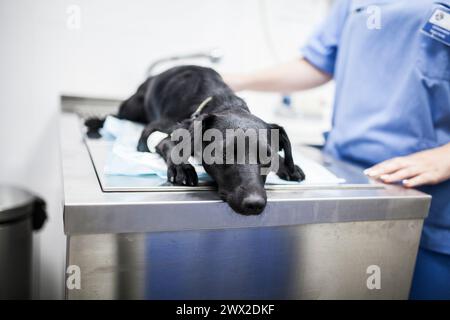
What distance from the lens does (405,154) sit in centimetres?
96

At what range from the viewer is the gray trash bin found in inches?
42.3

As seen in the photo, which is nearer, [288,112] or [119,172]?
[119,172]

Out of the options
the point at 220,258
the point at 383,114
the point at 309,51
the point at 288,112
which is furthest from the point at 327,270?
the point at 288,112

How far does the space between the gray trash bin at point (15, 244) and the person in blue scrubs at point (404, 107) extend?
36.7 inches

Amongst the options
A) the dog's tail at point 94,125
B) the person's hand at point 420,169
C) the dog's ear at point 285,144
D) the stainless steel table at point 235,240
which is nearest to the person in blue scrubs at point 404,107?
the person's hand at point 420,169

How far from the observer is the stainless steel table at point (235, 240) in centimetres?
59

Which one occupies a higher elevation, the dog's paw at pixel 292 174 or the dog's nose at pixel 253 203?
the dog's nose at pixel 253 203

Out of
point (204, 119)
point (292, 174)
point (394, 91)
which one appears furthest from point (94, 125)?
point (394, 91)

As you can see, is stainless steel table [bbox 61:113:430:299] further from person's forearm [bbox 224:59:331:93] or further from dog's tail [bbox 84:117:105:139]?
person's forearm [bbox 224:59:331:93]

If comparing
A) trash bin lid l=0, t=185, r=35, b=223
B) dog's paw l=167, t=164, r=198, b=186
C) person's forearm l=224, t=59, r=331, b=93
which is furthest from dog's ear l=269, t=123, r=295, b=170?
trash bin lid l=0, t=185, r=35, b=223

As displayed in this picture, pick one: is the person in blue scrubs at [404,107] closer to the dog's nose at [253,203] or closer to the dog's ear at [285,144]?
the dog's ear at [285,144]

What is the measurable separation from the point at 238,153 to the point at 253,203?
0.11m
